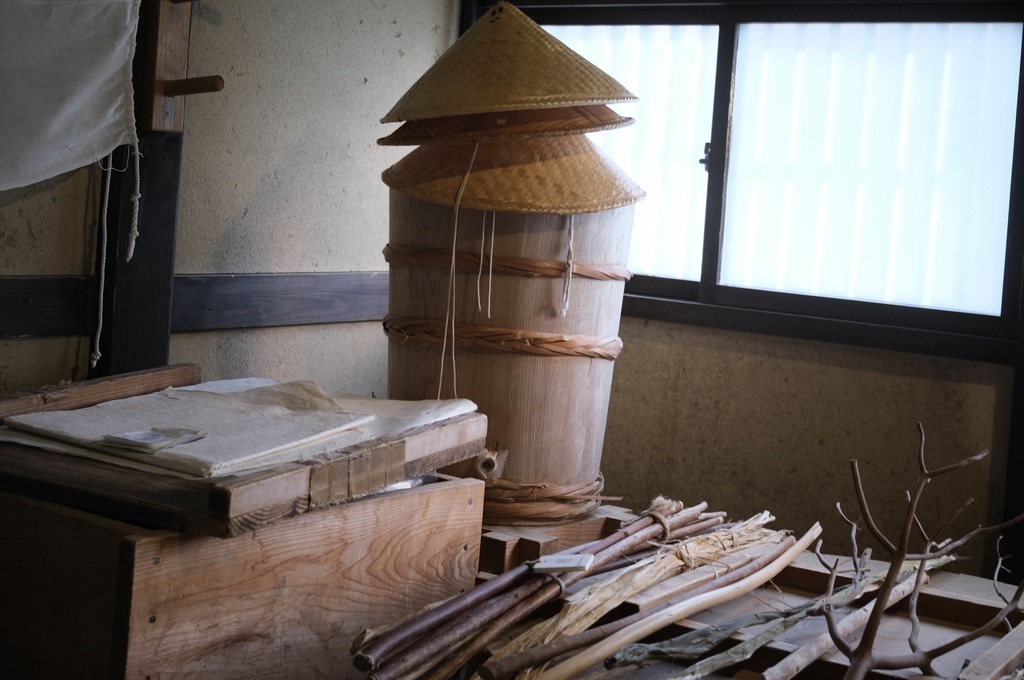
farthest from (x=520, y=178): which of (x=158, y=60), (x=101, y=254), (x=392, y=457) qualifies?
(x=101, y=254)

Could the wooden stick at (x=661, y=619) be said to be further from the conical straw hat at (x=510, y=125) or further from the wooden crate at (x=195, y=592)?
the conical straw hat at (x=510, y=125)

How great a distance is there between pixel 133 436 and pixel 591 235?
1264 millimetres

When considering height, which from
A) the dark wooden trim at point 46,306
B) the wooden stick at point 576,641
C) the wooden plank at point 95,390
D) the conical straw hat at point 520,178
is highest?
the conical straw hat at point 520,178

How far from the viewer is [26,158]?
2195 mm

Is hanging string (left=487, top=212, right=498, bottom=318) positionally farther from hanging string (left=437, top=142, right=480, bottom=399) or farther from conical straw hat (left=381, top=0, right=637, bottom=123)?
conical straw hat (left=381, top=0, right=637, bottom=123)

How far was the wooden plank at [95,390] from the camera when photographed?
79.5 inches

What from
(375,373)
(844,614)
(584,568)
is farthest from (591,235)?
(375,373)

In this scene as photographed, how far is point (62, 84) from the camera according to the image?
2260 mm

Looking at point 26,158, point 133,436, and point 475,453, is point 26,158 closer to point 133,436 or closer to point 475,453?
point 133,436

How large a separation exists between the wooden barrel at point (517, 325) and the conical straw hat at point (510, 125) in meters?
0.18

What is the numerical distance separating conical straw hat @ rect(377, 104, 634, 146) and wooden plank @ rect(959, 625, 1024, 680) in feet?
4.94

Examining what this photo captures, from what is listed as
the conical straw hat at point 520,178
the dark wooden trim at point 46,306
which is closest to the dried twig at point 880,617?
the conical straw hat at point 520,178

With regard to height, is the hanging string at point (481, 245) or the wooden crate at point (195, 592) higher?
the hanging string at point (481, 245)

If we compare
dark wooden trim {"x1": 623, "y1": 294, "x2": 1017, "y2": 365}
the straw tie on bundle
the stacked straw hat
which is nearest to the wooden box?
the straw tie on bundle
